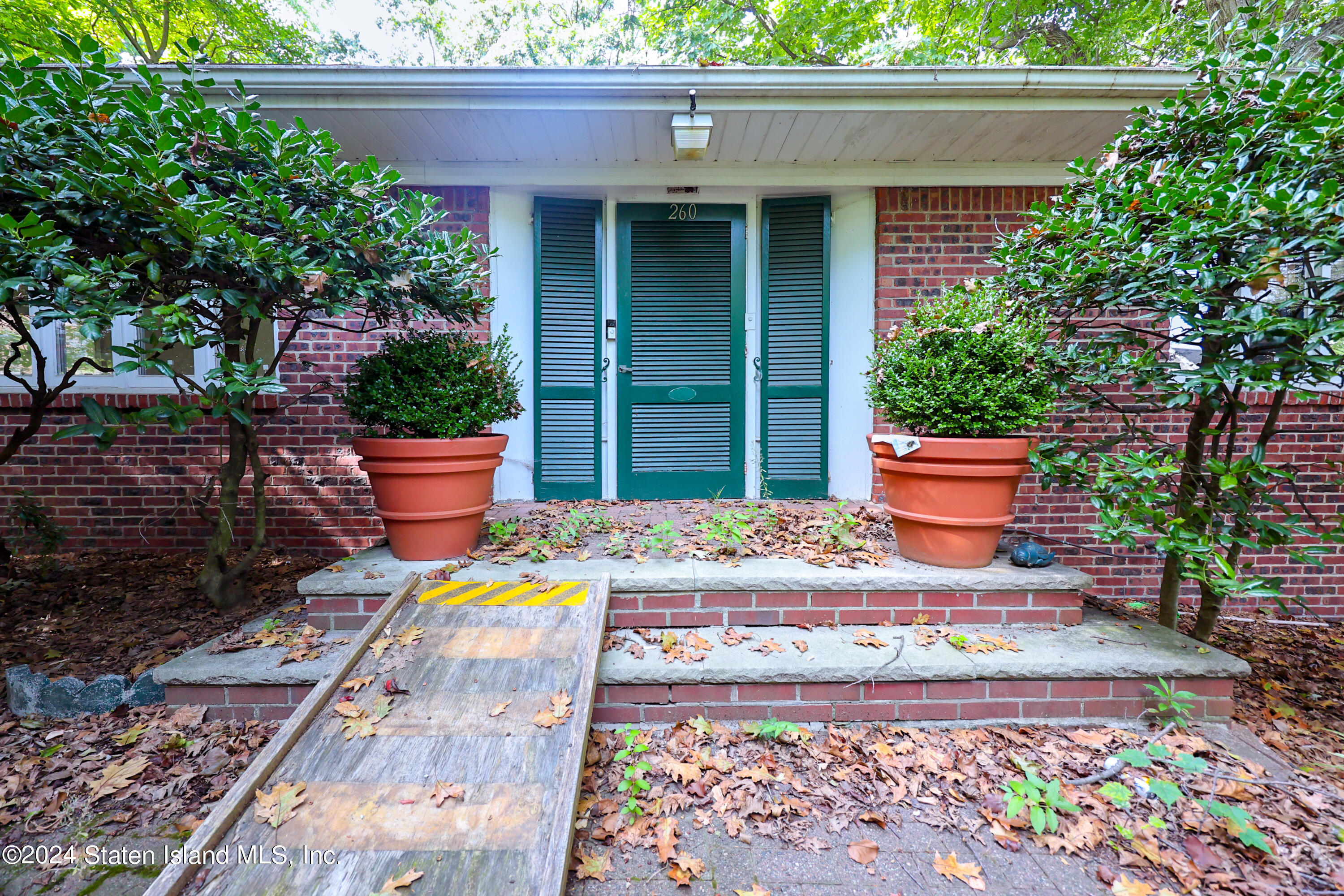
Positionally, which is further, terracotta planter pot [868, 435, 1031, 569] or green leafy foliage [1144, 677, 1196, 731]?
terracotta planter pot [868, 435, 1031, 569]

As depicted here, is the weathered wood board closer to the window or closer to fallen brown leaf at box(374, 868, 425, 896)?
fallen brown leaf at box(374, 868, 425, 896)

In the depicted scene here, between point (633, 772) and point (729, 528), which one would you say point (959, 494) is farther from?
point (633, 772)

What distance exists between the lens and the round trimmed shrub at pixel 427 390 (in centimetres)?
237

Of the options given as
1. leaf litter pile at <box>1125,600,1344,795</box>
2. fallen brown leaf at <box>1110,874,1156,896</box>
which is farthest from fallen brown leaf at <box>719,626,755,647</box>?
leaf litter pile at <box>1125,600,1344,795</box>

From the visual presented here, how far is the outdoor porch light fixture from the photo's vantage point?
2.93 m

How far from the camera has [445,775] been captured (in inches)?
57.6

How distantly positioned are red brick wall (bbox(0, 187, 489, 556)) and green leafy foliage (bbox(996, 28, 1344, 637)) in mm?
3231

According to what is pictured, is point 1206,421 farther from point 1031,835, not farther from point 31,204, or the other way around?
point 31,204

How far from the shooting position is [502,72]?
2.82 m

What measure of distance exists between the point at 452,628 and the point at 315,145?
1.88m

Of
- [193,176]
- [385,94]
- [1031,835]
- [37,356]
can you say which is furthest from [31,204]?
[1031,835]

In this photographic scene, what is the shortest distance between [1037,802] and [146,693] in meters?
3.00

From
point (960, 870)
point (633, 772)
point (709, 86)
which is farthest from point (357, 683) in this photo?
point (709, 86)

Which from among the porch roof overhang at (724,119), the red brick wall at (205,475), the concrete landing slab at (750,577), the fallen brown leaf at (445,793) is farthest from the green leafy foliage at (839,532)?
the red brick wall at (205,475)
